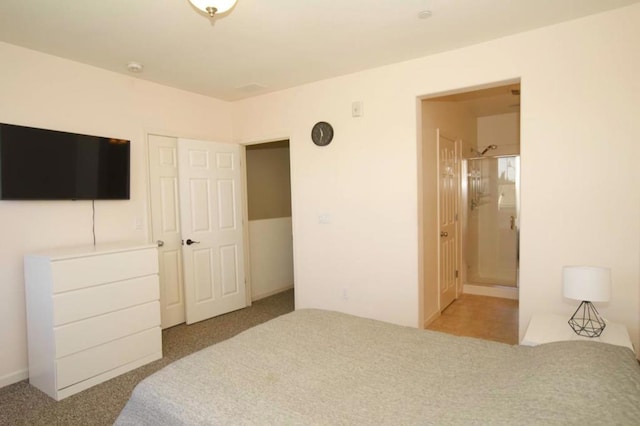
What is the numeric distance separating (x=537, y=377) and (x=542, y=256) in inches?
64.9

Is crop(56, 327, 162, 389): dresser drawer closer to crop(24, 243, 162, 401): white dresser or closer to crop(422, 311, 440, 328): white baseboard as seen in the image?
crop(24, 243, 162, 401): white dresser

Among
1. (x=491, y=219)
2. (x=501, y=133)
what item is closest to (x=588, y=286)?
(x=491, y=219)

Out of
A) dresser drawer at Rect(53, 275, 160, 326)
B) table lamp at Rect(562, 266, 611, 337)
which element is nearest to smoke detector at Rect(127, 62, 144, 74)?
dresser drawer at Rect(53, 275, 160, 326)

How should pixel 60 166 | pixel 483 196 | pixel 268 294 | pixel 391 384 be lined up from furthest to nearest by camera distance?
pixel 483 196 → pixel 268 294 → pixel 60 166 → pixel 391 384

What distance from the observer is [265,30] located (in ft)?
8.59

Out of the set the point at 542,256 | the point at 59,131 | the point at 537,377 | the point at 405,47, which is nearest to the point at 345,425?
the point at 537,377

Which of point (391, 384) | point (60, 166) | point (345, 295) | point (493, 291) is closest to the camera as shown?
point (391, 384)

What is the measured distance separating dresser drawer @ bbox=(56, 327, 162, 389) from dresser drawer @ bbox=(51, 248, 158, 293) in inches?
19.5

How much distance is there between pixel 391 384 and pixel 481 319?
2950mm

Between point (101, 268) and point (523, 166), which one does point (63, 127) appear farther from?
point (523, 166)

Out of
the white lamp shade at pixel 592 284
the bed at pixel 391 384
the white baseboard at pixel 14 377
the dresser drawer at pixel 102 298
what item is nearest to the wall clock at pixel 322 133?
the dresser drawer at pixel 102 298

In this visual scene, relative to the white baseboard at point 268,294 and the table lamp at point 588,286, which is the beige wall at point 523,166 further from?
the white baseboard at point 268,294

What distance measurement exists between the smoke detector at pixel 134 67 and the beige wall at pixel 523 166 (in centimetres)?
136

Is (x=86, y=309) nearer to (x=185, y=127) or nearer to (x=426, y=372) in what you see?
(x=185, y=127)
